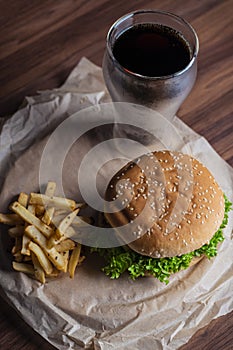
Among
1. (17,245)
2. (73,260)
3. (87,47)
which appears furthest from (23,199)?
(87,47)

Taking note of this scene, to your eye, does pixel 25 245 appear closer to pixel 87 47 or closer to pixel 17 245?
pixel 17 245

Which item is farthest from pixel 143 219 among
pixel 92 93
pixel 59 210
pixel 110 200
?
pixel 92 93

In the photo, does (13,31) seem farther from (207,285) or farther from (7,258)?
(207,285)

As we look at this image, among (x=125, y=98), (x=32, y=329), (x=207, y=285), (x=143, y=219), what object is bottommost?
(x=207, y=285)

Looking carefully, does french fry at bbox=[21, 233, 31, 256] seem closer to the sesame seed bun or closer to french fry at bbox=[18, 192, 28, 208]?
french fry at bbox=[18, 192, 28, 208]

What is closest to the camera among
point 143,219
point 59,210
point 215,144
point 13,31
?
point 143,219

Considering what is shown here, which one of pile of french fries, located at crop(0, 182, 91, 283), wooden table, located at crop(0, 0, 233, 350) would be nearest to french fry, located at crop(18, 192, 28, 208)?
pile of french fries, located at crop(0, 182, 91, 283)

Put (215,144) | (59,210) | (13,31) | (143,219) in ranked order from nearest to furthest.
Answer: (143,219), (59,210), (215,144), (13,31)

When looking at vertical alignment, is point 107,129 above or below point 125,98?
below

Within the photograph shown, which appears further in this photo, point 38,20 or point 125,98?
point 38,20
